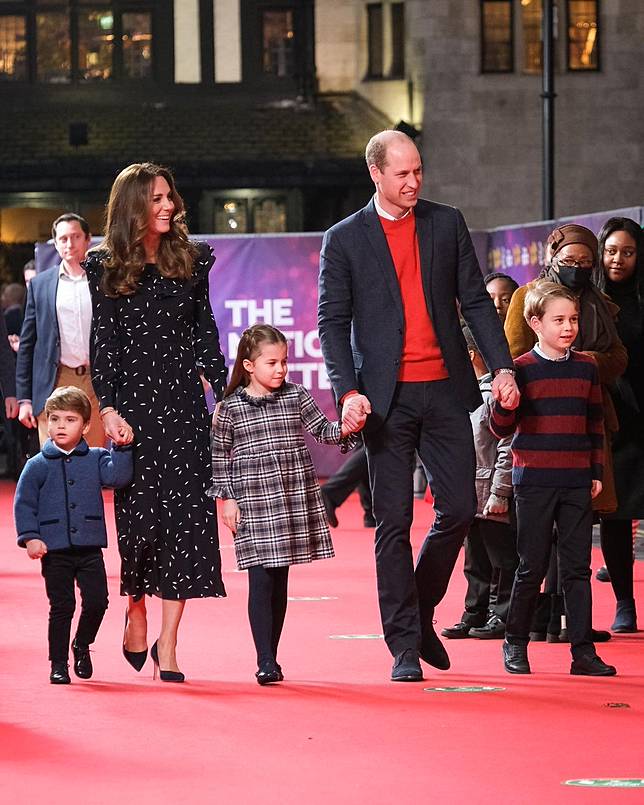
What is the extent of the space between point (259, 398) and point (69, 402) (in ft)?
2.46

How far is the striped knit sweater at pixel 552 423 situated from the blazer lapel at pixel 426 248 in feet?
1.57

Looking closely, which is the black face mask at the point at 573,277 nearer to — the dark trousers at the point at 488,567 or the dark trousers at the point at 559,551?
the dark trousers at the point at 559,551

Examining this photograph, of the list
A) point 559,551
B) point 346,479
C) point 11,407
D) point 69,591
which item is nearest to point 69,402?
point 69,591

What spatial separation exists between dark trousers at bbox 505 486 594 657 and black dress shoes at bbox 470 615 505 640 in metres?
0.96

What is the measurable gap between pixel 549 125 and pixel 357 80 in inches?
417

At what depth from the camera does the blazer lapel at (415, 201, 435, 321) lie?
24.5 feet

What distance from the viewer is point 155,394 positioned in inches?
298

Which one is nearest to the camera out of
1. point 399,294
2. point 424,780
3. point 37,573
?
point 424,780

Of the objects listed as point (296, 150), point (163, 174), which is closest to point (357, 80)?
point (296, 150)

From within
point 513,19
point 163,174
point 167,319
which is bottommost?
point 167,319

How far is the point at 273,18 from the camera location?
116 feet

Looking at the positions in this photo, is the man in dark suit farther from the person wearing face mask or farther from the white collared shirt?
the person wearing face mask

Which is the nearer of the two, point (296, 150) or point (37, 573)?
point (37, 573)

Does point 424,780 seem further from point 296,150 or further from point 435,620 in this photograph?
point 296,150
